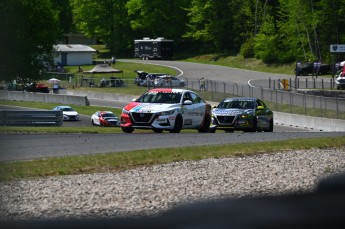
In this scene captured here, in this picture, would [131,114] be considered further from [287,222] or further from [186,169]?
[287,222]

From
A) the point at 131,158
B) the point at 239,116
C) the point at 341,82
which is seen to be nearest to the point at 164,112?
the point at 239,116

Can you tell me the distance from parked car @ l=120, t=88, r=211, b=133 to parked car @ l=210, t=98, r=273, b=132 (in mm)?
2330

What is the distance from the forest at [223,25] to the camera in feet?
265

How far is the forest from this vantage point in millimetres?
80875

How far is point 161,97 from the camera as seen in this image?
25781 millimetres

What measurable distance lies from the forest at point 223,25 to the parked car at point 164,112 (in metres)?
33.5

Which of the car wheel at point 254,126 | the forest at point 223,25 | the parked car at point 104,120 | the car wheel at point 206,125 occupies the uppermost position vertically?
the forest at point 223,25

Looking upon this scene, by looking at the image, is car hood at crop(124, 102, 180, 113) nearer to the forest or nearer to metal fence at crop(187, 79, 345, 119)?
metal fence at crop(187, 79, 345, 119)

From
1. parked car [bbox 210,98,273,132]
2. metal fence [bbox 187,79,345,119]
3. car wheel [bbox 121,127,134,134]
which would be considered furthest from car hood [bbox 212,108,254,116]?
metal fence [bbox 187,79,345,119]

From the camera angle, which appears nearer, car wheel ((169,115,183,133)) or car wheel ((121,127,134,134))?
car wheel ((169,115,183,133))

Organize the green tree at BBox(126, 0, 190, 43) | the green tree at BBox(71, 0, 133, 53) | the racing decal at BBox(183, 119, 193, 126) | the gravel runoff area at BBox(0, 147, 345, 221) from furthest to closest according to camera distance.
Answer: the green tree at BBox(71, 0, 133, 53)
the green tree at BBox(126, 0, 190, 43)
the racing decal at BBox(183, 119, 193, 126)
the gravel runoff area at BBox(0, 147, 345, 221)

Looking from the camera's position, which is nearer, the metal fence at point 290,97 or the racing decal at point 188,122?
the racing decal at point 188,122

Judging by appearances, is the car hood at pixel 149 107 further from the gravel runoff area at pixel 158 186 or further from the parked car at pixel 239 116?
the gravel runoff area at pixel 158 186

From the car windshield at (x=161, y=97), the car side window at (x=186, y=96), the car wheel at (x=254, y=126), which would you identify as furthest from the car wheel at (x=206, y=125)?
the car wheel at (x=254, y=126)
